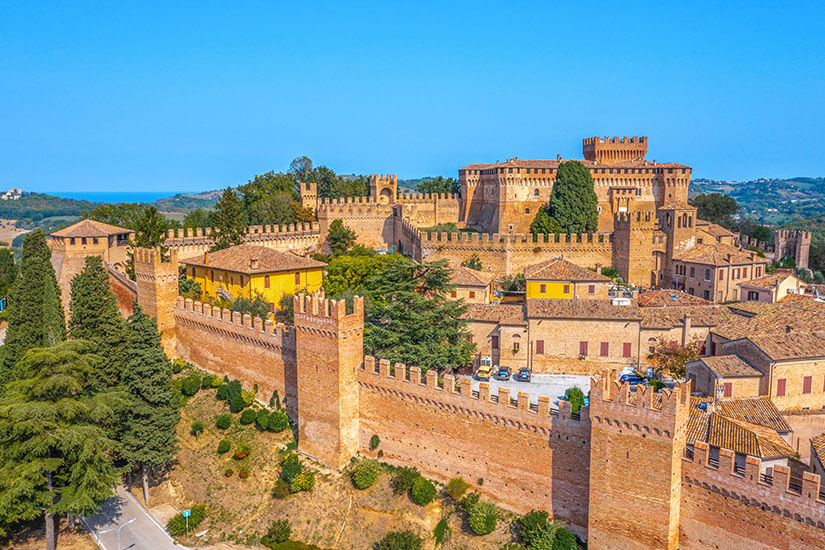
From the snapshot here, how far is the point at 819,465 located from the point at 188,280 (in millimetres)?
32193

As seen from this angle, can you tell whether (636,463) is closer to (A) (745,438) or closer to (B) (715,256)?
(A) (745,438)

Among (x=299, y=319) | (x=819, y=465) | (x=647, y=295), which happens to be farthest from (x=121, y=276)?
(x=819, y=465)

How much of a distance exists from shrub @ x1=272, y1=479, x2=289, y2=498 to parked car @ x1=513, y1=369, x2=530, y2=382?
34.8 ft

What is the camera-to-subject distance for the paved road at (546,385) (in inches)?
1048

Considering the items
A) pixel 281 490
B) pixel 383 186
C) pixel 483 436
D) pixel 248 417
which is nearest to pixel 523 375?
pixel 483 436

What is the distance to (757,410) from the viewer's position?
21797mm

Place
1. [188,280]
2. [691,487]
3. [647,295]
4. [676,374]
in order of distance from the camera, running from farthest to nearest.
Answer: [188,280]
[647,295]
[676,374]
[691,487]

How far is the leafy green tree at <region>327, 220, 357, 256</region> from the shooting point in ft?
168

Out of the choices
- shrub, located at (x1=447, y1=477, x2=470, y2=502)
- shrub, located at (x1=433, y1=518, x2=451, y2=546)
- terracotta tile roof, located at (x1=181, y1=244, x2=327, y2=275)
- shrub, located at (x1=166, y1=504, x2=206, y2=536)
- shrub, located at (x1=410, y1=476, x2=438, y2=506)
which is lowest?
shrub, located at (x1=166, y1=504, x2=206, y2=536)

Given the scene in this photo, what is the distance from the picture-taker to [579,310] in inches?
1188

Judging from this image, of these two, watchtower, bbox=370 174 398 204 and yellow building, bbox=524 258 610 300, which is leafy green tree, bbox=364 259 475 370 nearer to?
yellow building, bbox=524 258 610 300

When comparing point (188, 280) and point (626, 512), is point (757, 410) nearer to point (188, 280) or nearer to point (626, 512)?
point (626, 512)

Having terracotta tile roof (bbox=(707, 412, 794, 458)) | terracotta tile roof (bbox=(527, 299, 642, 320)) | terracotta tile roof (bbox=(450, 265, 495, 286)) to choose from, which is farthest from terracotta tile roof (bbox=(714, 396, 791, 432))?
terracotta tile roof (bbox=(450, 265, 495, 286))

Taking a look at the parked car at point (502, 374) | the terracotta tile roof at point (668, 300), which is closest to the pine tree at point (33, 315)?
the parked car at point (502, 374)
